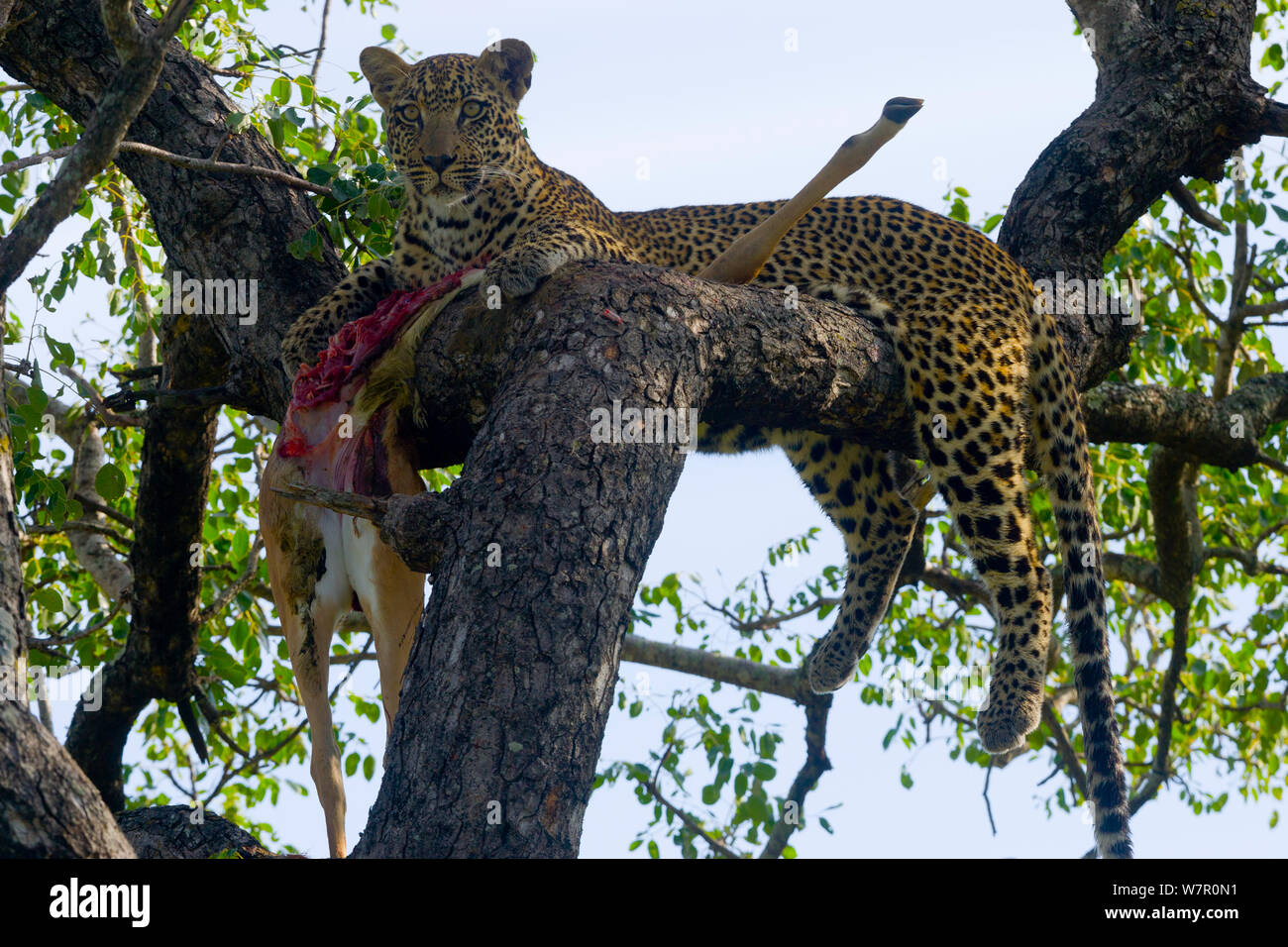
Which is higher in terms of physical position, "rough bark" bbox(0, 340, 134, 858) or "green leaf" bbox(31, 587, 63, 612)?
"green leaf" bbox(31, 587, 63, 612)

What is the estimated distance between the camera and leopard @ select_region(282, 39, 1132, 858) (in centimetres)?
500

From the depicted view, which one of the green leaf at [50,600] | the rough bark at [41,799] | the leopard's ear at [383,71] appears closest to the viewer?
the rough bark at [41,799]

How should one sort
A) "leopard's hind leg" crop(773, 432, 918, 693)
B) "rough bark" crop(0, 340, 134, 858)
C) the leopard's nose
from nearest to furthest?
"rough bark" crop(0, 340, 134, 858) → the leopard's nose → "leopard's hind leg" crop(773, 432, 918, 693)

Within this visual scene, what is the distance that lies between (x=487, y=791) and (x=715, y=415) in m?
1.86

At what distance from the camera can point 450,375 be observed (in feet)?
13.9

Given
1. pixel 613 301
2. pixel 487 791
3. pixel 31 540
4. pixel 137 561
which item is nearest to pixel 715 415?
pixel 613 301

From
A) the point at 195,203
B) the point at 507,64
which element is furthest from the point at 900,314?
the point at 195,203

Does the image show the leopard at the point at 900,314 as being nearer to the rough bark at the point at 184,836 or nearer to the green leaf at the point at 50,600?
the rough bark at the point at 184,836

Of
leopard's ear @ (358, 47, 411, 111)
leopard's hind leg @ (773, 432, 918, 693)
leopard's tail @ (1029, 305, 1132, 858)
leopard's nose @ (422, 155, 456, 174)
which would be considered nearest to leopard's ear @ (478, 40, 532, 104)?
leopard's ear @ (358, 47, 411, 111)

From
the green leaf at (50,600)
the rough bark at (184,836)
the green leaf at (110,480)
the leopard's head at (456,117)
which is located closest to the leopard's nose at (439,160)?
the leopard's head at (456,117)

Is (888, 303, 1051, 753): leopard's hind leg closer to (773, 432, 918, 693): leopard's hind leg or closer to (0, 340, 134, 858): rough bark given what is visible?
(773, 432, 918, 693): leopard's hind leg

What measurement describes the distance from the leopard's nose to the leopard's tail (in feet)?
8.46

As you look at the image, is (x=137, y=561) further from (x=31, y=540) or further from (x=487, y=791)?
(x=487, y=791)

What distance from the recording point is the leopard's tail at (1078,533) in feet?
16.9
